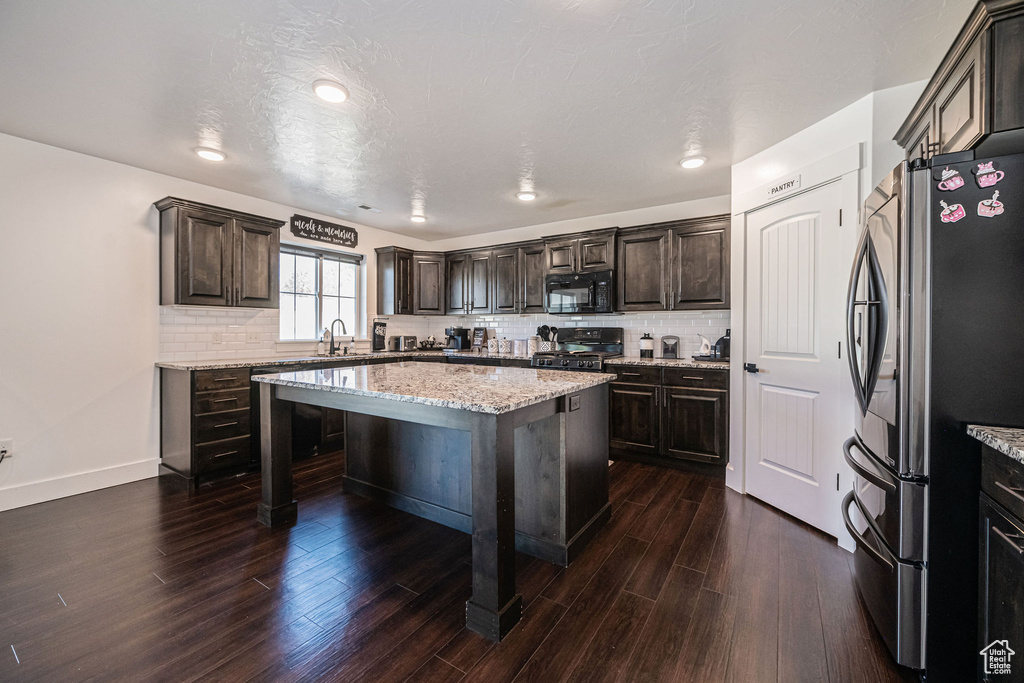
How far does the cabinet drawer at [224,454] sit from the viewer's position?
128 inches

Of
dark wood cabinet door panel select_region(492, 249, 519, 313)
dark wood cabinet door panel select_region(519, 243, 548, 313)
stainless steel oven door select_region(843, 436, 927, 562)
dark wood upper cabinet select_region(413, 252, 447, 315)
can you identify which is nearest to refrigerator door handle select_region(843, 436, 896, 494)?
stainless steel oven door select_region(843, 436, 927, 562)

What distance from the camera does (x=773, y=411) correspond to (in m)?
2.88

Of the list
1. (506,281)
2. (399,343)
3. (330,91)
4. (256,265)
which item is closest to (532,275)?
(506,281)

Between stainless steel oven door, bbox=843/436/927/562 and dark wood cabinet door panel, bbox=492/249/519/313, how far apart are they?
12.5ft

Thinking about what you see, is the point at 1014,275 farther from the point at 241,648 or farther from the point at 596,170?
the point at 241,648

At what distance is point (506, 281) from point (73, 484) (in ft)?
13.7

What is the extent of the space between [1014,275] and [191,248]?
4.70 m

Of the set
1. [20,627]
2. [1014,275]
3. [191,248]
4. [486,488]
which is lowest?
[20,627]

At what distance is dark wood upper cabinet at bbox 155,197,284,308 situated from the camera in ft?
11.3

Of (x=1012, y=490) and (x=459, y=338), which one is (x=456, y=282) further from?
(x=1012, y=490)

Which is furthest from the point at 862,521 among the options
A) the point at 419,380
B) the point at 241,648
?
the point at 241,648

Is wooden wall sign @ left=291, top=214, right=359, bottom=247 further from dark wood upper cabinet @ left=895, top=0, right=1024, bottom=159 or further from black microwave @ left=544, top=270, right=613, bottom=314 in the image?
dark wood upper cabinet @ left=895, top=0, right=1024, bottom=159

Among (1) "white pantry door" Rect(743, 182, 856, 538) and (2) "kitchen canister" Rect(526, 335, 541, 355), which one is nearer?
(1) "white pantry door" Rect(743, 182, 856, 538)

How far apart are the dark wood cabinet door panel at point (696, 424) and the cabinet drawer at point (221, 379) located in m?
3.58
